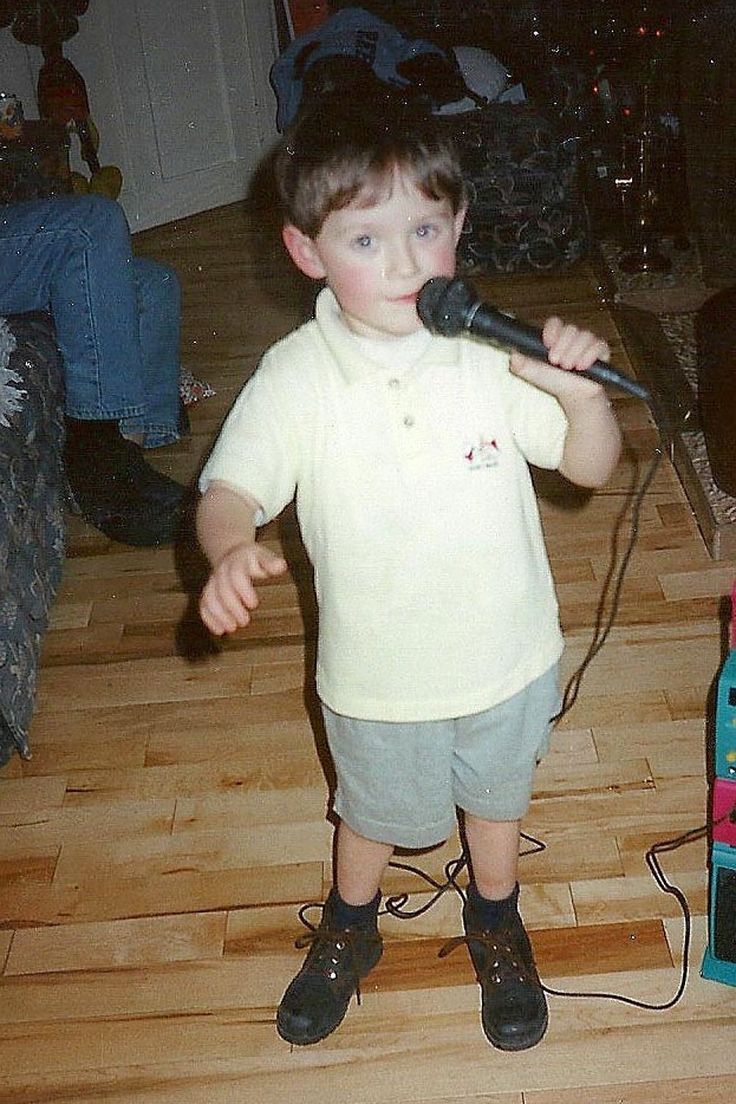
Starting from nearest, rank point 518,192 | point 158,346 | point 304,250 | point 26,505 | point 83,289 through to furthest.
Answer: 1. point 304,250
2. point 26,505
3. point 83,289
4. point 158,346
5. point 518,192

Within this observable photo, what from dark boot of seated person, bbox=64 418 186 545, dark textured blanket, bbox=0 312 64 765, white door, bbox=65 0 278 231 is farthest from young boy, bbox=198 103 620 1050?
white door, bbox=65 0 278 231

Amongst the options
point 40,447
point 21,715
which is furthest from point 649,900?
point 40,447

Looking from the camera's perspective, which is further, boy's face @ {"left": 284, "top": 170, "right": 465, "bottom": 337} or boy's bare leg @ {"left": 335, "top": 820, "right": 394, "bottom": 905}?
boy's bare leg @ {"left": 335, "top": 820, "right": 394, "bottom": 905}

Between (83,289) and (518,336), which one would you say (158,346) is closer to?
(83,289)

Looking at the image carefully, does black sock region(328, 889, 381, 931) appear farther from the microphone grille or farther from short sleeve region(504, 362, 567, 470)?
the microphone grille

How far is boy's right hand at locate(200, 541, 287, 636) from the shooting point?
0.90 metres

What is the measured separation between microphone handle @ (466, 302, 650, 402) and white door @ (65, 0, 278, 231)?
3263 millimetres

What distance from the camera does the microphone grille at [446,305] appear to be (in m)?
0.92

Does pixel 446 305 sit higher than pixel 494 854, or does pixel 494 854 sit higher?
pixel 446 305

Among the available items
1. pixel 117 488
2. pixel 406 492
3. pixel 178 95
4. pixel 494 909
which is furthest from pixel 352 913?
pixel 178 95

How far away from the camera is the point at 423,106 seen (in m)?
1.03

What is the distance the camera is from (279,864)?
1.59 metres

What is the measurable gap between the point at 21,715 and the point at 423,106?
45.3 inches

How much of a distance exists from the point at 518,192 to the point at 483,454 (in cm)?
248
